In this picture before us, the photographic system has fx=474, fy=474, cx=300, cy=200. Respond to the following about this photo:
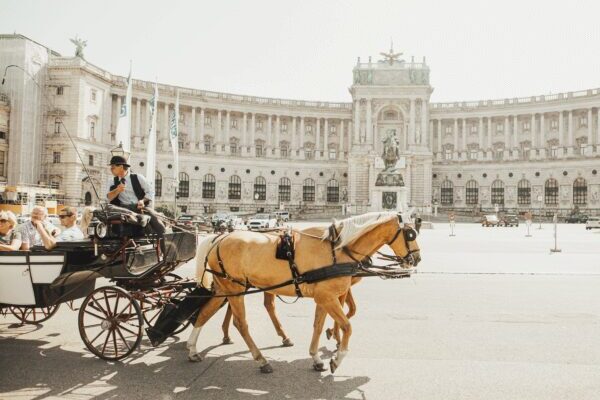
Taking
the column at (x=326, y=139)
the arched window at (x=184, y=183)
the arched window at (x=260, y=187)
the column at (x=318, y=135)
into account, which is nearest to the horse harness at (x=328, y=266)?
the arched window at (x=184, y=183)

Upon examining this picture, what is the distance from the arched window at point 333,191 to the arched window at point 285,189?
669cm

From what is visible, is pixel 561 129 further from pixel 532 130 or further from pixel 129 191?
pixel 129 191

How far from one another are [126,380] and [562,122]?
268 feet

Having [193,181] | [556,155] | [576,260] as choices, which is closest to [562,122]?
[556,155]

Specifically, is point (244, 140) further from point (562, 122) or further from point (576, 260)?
point (576, 260)

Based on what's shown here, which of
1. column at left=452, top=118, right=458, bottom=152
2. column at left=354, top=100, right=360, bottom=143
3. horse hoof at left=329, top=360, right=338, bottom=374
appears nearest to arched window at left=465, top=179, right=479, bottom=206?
column at left=452, top=118, right=458, bottom=152

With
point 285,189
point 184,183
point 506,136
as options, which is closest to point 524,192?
point 506,136

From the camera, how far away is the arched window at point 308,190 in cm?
7988

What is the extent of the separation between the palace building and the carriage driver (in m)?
58.8

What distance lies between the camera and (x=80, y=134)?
5934 centimetres

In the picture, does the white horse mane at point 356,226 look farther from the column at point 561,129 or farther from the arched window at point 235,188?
the column at point 561,129

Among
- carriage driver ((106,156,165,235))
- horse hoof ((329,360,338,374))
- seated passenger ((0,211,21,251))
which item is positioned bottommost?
horse hoof ((329,360,338,374))

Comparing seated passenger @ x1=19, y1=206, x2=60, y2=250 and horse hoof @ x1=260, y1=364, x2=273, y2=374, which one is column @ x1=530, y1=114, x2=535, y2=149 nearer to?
seated passenger @ x1=19, y1=206, x2=60, y2=250

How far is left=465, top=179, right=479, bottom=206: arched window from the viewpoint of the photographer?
77919 millimetres
